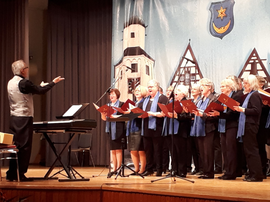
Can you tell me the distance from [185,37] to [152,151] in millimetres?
2828

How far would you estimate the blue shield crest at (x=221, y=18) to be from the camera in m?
7.11

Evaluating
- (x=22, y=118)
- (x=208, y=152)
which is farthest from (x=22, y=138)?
(x=208, y=152)

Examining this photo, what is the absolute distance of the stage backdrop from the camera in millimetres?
6879

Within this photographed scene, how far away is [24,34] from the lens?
7961 mm

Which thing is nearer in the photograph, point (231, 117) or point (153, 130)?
point (231, 117)

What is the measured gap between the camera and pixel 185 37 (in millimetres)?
7512

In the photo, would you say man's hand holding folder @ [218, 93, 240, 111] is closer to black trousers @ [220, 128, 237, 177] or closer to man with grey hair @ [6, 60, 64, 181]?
black trousers @ [220, 128, 237, 177]

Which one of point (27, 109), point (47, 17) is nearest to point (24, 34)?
point (47, 17)

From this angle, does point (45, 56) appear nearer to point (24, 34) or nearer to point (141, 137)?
point (24, 34)

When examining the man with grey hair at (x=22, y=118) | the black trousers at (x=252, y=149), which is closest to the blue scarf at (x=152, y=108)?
the black trousers at (x=252, y=149)

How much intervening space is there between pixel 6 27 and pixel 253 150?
5869 mm

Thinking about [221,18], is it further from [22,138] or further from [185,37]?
[22,138]

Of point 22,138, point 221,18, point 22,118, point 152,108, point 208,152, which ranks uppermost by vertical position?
point 221,18

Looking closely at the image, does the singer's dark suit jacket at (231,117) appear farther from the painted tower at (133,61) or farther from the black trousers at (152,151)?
the painted tower at (133,61)
